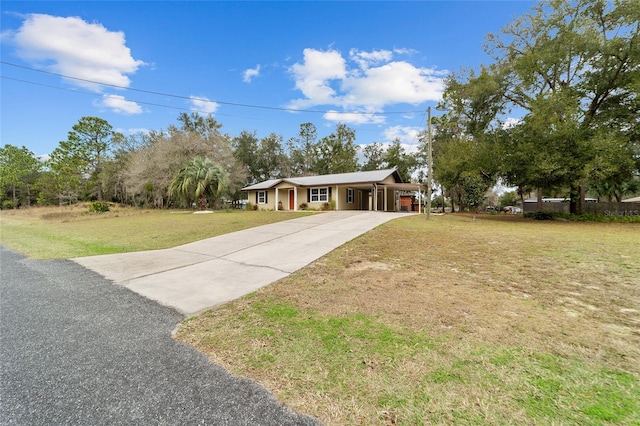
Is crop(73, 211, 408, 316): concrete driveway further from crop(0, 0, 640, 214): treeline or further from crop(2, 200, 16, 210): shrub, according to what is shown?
crop(2, 200, 16, 210): shrub

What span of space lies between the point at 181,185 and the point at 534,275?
82.9 feet

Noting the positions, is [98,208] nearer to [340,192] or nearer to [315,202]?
[315,202]

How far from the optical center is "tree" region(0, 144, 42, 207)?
1626 inches

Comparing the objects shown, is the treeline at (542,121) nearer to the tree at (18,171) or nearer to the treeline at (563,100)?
the treeline at (563,100)

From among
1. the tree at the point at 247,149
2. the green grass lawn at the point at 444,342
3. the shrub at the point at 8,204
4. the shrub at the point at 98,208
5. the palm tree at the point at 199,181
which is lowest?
the green grass lawn at the point at 444,342

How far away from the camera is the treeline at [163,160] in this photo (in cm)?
2995

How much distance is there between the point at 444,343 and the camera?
107 inches

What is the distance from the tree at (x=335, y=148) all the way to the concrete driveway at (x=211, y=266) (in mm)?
33812

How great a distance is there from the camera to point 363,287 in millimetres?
4527

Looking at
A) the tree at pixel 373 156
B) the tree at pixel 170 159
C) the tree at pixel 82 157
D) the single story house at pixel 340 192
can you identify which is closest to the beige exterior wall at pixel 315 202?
the single story house at pixel 340 192

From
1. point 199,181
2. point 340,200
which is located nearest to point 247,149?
point 199,181

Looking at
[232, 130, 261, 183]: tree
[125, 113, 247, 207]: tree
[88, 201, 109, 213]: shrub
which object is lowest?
[88, 201, 109, 213]: shrub

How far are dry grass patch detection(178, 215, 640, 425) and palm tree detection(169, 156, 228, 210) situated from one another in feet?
69.8

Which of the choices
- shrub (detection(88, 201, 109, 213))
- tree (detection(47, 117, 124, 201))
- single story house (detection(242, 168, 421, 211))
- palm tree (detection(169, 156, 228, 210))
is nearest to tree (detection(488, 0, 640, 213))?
single story house (detection(242, 168, 421, 211))
